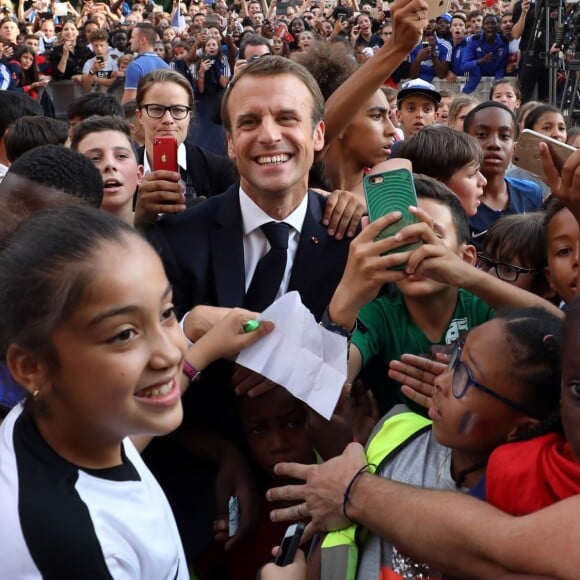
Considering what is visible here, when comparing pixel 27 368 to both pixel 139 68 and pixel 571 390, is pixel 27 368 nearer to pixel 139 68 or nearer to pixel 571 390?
pixel 571 390

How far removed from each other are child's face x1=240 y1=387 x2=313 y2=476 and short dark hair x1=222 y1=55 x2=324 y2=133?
79cm

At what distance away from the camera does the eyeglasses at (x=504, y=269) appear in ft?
8.71

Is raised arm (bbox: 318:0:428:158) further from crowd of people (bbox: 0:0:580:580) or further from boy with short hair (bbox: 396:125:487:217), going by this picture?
boy with short hair (bbox: 396:125:487:217)

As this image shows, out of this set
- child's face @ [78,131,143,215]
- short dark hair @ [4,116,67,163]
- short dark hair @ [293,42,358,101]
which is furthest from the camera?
short dark hair @ [4,116,67,163]

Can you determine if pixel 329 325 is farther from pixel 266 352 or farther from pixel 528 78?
pixel 528 78

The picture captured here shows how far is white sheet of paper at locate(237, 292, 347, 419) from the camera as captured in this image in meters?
1.96

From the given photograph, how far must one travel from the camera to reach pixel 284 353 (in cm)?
198

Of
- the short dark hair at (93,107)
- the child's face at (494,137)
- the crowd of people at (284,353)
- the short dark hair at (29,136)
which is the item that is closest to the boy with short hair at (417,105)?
the child's face at (494,137)

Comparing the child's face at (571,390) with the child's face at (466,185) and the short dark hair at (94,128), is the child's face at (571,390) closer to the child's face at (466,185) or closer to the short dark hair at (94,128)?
the child's face at (466,185)

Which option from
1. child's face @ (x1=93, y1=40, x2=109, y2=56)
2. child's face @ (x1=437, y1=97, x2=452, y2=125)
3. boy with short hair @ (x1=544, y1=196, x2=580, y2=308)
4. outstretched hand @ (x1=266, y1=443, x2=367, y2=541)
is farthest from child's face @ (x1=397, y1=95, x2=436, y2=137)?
child's face @ (x1=93, y1=40, x2=109, y2=56)

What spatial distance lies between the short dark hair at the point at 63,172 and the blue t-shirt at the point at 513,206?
163cm

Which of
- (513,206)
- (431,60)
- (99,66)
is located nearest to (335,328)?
(513,206)

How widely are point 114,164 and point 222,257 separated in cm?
118

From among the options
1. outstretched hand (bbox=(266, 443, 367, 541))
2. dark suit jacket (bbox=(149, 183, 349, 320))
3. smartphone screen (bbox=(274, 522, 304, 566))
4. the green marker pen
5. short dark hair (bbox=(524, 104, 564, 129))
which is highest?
short dark hair (bbox=(524, 104, 564, 129))
